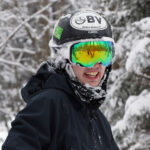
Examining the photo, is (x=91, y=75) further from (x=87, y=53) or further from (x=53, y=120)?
(x=53, y=120)

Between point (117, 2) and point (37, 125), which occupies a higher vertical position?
point (117, 2)

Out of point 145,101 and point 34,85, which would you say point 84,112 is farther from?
point 145,101

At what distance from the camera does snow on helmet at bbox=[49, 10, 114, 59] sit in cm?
207

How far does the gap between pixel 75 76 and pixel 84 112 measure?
24 cm

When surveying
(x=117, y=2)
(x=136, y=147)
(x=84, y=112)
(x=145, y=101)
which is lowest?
(x=136, y=147)

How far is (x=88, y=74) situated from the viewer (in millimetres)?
2104

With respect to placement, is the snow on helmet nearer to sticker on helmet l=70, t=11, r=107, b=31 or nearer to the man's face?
sticker on helmet l=70, t=11, r=107, b=31

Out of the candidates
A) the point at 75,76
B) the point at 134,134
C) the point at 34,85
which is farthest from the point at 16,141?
the point at 134,134

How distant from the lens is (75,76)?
82.0 inches

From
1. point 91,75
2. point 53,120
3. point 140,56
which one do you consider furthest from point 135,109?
point 53,120

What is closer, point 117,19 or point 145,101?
point 145,101

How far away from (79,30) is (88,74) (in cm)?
29

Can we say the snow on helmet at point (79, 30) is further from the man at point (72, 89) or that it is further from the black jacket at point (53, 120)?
the black jacket at point (53, 120)

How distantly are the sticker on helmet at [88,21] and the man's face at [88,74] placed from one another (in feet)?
0.82
